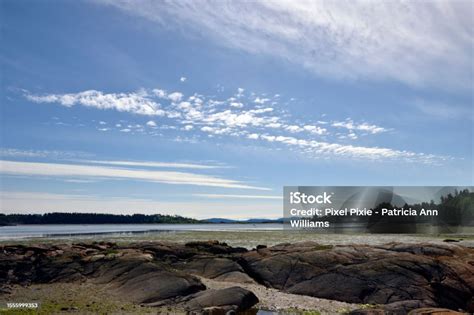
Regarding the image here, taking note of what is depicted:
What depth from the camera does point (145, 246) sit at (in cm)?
4884

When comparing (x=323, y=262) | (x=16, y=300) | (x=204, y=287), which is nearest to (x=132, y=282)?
(x=204, y=287)

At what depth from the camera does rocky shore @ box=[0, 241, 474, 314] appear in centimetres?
2809

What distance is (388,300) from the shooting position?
29.0m

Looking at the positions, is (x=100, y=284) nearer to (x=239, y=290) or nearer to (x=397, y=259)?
(x=239, y=290)

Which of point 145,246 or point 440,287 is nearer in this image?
point 440,287

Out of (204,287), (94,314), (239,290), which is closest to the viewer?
(94,314)

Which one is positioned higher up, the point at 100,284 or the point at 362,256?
the point at 362,256

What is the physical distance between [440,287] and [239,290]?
1518 centimetres

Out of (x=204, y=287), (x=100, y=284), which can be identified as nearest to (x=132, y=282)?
(x=100, y=284)

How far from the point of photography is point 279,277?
34344mm

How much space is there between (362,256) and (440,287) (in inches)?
275

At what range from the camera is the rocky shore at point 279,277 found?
92.2ft

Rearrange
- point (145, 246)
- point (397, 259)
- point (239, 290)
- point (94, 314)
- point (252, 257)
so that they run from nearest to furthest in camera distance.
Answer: point (94, 314)
point (239, 290)
point (397, 259)
point (252, 257)
point (145, 246)

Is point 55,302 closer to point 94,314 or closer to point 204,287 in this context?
point 94,314
